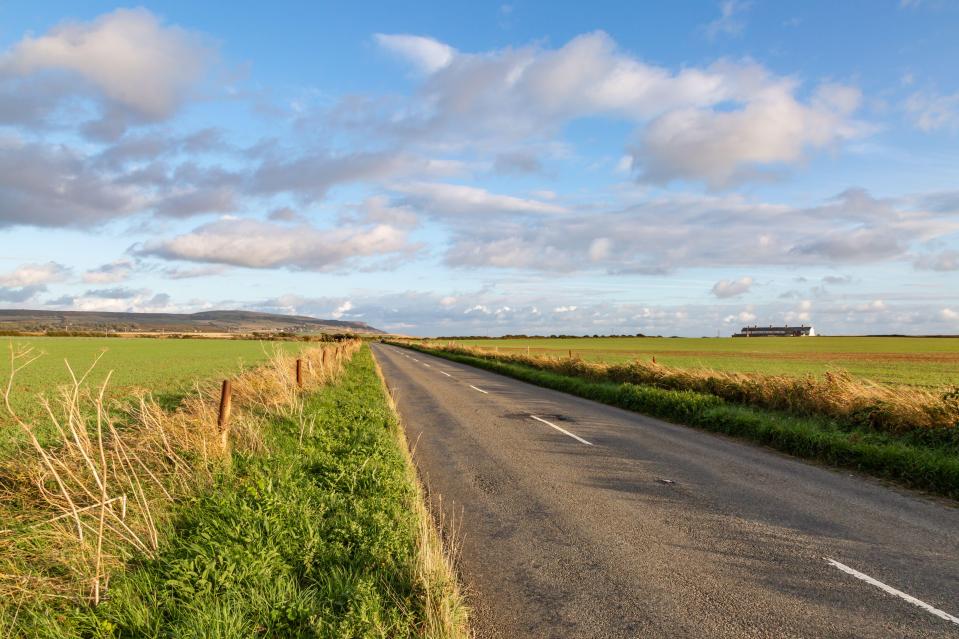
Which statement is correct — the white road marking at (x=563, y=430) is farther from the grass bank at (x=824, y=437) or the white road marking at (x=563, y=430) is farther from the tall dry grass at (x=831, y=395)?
the tall dry grass at (x=831, y=395)

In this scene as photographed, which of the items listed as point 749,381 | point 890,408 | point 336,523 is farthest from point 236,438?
point 749,381

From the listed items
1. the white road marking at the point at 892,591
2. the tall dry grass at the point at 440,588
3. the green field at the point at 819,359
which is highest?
the green field at the point at 819,359

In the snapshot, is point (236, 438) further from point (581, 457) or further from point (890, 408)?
point (890, 408)

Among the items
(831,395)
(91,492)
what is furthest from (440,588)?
(831,395)

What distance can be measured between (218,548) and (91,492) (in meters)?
2.56

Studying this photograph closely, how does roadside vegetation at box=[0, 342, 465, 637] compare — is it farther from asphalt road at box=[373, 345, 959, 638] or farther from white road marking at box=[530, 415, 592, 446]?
white road marking at box=[530, 415, 592, 446]

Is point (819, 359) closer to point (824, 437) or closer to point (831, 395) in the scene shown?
point (831, 395)

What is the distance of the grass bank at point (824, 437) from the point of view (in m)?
8.50

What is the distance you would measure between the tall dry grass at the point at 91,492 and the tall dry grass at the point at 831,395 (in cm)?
1217

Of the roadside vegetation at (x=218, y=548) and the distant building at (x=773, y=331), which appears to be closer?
the roadside vegetation at (x=218, y=548)

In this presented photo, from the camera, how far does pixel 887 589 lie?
184 inches

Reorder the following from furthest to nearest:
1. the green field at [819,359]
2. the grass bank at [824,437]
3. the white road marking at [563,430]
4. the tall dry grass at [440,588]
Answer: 1. the green field at [819,359]
2. the white road marking at [563,430]
3. the grass bank at [824,437]
4. the tall dry grass at [440,588]

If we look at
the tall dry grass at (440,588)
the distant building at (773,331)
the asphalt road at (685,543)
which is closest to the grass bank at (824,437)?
the asphalt road at (685,543)

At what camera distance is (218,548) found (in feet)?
15.1
